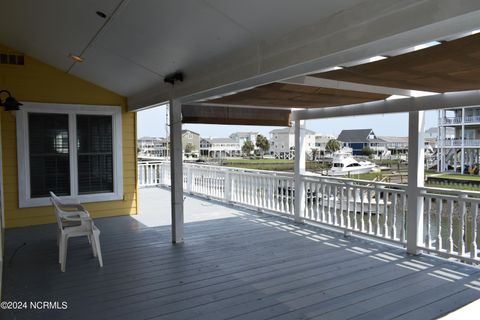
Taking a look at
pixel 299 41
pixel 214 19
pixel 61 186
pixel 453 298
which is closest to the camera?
pixel 299 41

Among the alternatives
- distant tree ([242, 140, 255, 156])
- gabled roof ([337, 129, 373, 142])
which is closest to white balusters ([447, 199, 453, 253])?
gabled roof ([337, 129, 373, 142])

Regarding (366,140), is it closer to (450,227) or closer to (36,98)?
(450,227)

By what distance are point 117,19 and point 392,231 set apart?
4420 mm

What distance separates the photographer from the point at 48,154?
256 inches

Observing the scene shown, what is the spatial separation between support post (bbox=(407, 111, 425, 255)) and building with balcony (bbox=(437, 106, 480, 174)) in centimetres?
38

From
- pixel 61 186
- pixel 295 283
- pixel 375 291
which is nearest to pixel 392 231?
pixel 375 291

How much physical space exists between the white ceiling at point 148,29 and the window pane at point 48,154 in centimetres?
125

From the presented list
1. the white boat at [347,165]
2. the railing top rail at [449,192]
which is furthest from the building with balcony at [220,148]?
the railing top rail at [449,192]

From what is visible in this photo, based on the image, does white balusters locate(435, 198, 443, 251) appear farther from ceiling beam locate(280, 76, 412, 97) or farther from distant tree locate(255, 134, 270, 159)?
distant tree locate(255, 134, 270, 159)

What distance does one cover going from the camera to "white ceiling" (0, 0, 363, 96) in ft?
8.77

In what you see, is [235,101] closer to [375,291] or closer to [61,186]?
[375,291]

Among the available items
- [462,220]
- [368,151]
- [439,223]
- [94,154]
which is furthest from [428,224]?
[94,154]

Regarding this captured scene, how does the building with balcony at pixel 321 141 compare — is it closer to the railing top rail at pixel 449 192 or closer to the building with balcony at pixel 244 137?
the railing top rail at pixel 449 192

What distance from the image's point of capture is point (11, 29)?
5.03 meters
